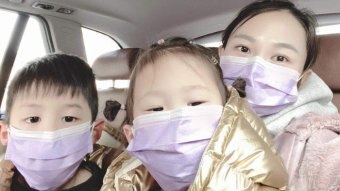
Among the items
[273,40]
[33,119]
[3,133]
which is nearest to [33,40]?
[3,133]

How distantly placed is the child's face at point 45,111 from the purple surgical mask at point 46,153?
20mm

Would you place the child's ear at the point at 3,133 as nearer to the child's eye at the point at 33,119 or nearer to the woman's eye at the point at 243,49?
the child's eye at the point at 33,119

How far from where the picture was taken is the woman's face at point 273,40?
138 centimetres

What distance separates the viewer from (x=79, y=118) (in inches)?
53.4

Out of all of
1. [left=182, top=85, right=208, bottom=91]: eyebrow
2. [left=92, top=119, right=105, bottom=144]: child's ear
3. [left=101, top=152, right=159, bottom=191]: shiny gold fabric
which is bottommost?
[left=101, top=152, right=159, bottom=191]: shiny gold fabric

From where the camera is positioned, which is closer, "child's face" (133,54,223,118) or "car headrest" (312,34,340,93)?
"child's face" (133,54,223,118)

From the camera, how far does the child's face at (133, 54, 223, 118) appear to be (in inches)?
42.3

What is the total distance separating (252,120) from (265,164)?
0.13 metres

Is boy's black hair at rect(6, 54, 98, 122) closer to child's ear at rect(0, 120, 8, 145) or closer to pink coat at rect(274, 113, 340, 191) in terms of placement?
child's ear at rect(0, 120, 8, 145)

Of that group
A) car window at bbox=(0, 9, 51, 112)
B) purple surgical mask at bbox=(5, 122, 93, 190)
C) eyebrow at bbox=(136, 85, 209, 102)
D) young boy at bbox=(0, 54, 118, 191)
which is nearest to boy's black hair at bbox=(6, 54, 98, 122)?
young boy at bbox=(0, 54, 118, 191)

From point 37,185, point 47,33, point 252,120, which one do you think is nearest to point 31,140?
point 37,185

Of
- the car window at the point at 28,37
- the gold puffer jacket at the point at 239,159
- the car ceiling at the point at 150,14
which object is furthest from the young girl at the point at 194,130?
the car window at the point at 28,37

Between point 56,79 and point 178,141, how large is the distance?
1.78ft

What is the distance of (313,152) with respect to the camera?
1.07m
